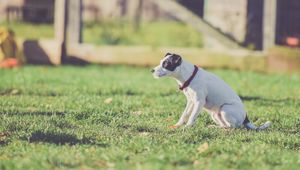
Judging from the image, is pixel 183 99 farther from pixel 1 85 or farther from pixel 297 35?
pixel 297 35

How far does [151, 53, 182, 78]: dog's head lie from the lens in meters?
7.59

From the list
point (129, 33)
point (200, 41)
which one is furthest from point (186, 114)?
point (129, 33)

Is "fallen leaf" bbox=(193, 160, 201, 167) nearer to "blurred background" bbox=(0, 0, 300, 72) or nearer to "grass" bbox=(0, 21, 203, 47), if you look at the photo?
Answer: "blurred background" bbox=(0, 0, 300, 72)

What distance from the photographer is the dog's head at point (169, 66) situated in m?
7.59

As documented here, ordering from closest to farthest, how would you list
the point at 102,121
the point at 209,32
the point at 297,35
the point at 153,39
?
1. the point at 102,121
2. the point at 209,32
3. the point at 297,35
4. the point at 153,39

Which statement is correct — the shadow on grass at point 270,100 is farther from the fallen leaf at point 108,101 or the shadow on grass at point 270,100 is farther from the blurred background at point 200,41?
the blurred background at point 200,41

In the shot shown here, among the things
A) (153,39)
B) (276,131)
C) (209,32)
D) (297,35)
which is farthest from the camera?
(153,39)

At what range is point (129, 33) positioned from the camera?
72.8 ft

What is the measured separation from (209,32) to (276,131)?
295 inches

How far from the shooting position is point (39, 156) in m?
5.93

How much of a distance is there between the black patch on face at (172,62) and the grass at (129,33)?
10.4 m

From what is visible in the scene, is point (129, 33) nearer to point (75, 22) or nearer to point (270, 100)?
point (75, 22)

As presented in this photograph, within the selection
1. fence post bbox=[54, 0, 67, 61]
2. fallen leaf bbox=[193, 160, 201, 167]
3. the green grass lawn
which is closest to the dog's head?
the green grass lawn

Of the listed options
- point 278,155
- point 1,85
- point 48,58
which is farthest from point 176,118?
point 48,58
